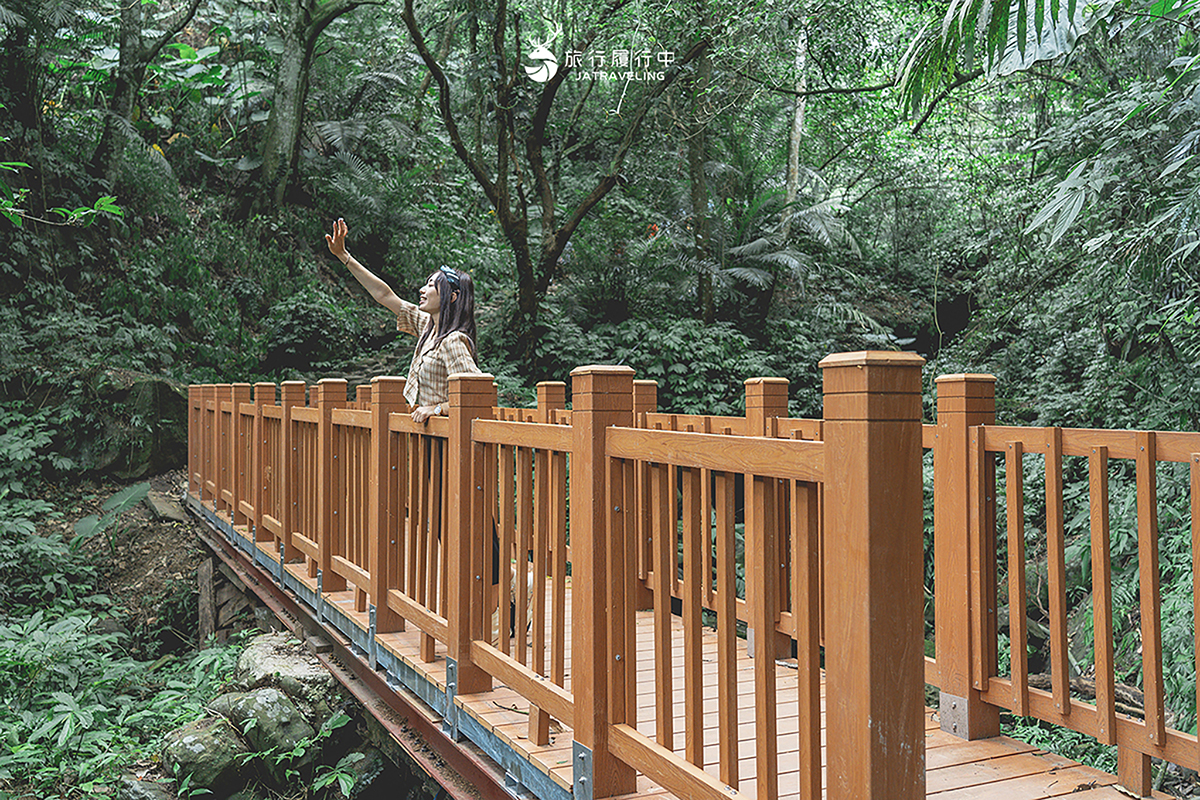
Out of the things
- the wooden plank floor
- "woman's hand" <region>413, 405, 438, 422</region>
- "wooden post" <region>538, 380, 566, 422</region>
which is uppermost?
"wooden post" <region>538, 380, 566, 422</region>

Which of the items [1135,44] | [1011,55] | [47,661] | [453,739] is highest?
[1135,44]

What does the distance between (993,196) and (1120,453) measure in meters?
13.5

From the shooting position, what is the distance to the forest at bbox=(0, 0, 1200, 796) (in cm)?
638

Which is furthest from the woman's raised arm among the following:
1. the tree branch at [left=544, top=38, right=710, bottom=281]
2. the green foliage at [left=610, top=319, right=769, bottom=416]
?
the green foliage at [left=610, top=319, right=769, bottom=416]

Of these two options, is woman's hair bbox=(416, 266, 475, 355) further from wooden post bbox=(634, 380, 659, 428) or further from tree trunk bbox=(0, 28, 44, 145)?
tree trunk bbox=(0, 28, 44, 145)

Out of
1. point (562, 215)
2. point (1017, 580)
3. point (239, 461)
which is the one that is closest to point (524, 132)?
point (562, 215)

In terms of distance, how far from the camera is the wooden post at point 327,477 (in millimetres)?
5086

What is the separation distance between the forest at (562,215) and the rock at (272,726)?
106 cm

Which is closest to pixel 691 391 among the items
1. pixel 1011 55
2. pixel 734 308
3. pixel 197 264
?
pixel 734 308

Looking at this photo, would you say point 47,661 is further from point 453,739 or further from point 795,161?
point 795,161

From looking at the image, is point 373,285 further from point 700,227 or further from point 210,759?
point 700,227

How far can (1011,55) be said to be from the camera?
3.78 metres

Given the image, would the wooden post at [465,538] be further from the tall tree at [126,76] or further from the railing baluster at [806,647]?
the tall tree at [126,76]

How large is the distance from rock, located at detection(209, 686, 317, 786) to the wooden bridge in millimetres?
462
